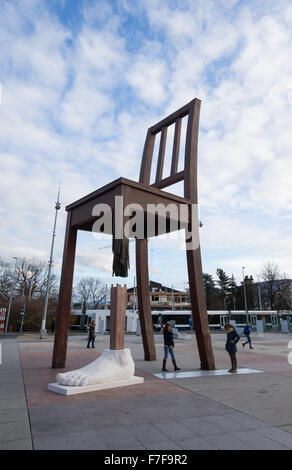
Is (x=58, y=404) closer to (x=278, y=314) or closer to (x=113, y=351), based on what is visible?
(x=113, y=351)

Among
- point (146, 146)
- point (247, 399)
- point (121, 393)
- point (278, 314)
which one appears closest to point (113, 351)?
point (121, 393)

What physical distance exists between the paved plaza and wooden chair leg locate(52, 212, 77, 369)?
1.06 meters

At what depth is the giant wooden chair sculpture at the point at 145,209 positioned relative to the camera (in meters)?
6.80

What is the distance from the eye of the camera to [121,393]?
5480 millimetres

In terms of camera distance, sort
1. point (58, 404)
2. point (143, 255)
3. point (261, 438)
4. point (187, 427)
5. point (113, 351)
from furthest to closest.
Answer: point (143, 255), point (113, 351), point (58, 404), point (187, 427), point (261, 438)

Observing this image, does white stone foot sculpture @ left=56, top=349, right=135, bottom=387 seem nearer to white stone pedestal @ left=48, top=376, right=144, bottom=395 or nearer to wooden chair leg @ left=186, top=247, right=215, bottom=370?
white stone pedestal @ left=48, top=376, right=144, bottom=395

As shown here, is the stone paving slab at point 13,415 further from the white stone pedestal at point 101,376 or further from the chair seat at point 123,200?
the chair seat at point 123,200

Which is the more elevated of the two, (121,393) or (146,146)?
(146,146)

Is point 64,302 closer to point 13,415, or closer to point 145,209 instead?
point 145,209

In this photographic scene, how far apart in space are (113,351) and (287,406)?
3282 mm

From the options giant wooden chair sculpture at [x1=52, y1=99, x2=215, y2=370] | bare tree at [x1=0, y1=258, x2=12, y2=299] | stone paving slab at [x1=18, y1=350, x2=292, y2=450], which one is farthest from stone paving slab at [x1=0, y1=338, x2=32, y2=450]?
bare tree at [x1=0, y1=258, x2=12, y2=299]

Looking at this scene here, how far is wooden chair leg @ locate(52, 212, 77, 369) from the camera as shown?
26.0 feet

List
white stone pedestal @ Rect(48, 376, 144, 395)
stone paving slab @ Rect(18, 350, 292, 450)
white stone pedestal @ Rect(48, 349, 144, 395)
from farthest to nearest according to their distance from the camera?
white stone pedestal @ Rect(48, 349, 144, 395) < white stone pedestal @ Rect(48, 376, 144, 395) < stone paving slab @ Rect(18, 350, 292, 450)

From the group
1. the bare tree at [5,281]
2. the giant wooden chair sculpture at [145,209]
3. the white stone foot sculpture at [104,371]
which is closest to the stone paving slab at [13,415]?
the white stone foot sculpture at [104,371]
